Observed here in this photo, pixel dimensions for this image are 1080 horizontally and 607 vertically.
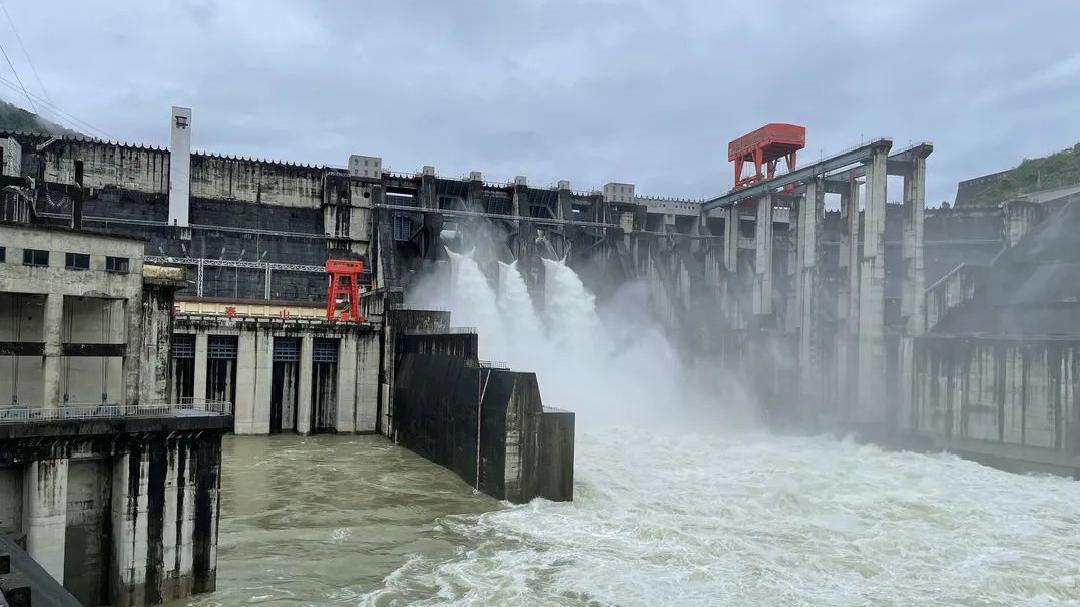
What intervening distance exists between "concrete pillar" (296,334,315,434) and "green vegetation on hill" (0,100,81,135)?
52.7m

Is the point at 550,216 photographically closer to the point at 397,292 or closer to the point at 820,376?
the point at 397,292

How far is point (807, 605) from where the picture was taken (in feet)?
50.5

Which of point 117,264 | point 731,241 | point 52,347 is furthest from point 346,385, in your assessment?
point 731,241

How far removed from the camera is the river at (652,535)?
16.2 meters

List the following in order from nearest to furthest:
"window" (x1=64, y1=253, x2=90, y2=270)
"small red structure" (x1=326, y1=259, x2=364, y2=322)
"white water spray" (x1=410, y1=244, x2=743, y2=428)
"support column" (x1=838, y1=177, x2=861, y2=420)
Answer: "window" (x1=64, y1=253, x2=90, y2=270)
"support column" (x1=838, y1=177, x2=861, y2=420)
"small red structure" (x1=326, y1=259, x2=364, y2=322)
"white water spray" (x1=410, y1=244, x2=743, y2=428)

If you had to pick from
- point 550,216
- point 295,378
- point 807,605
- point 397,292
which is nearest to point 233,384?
point 295,378

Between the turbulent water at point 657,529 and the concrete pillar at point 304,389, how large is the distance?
126 centimetres

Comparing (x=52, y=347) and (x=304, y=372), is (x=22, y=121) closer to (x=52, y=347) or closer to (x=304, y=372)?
(x=304, y=372)

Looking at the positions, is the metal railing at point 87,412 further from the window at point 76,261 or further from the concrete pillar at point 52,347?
the window at point 76,261

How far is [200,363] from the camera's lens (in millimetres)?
34969

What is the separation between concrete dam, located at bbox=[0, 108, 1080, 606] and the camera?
1545 cm

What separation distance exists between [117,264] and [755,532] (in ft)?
55.1

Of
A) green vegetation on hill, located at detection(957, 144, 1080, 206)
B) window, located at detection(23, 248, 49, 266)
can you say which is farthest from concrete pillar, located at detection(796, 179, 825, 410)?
window, located at detection(23, 248, 49, 266)

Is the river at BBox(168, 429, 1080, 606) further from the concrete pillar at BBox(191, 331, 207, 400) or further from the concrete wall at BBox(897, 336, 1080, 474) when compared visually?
the concrete pillar at BBox(191, 331, 207, 400)
